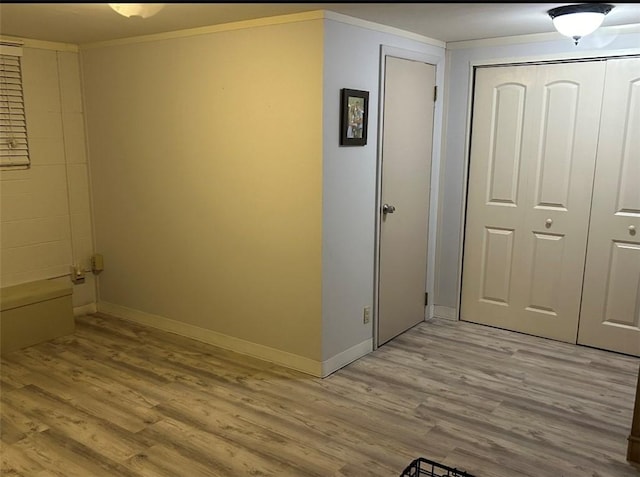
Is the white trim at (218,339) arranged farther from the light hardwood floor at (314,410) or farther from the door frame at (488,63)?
the door frame at (488,63)

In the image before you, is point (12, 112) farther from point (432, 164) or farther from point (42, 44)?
point (432, 164)

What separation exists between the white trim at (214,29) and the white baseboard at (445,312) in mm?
2561

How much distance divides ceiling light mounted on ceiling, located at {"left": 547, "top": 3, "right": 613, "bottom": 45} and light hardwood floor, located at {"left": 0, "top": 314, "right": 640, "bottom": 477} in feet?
6.84

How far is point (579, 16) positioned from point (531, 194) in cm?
140

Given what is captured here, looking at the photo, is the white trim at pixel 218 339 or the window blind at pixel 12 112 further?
the window blind at pixel 12 112

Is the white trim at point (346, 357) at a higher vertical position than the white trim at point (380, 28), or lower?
lower

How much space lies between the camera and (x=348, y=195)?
3.50 meters

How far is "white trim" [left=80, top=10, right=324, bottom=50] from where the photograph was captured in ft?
10.4

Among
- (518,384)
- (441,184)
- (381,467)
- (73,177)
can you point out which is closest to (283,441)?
(381,467)

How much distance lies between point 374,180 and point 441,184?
38.5 inches

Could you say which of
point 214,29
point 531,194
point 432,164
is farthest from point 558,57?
point 214,29

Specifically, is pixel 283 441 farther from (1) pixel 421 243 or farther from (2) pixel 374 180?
(1) pixel 421 243

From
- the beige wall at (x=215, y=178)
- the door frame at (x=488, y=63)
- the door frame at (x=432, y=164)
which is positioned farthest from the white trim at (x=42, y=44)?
the door frame at (x=488, y=63)

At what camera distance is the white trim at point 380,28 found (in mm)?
3161
